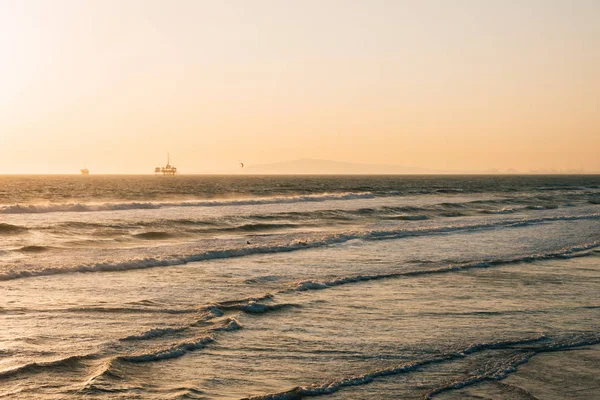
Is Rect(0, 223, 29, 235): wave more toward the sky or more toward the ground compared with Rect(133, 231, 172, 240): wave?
more toward the sky

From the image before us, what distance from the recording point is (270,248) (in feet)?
79.8

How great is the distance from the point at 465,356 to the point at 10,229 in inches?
1091

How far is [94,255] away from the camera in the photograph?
21.8 meters

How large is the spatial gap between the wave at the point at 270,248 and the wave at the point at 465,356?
37.3 feet

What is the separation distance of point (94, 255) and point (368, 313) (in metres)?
12.3

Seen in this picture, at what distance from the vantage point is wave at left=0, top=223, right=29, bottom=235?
101ft

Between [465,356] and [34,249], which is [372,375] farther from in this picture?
[34,249]

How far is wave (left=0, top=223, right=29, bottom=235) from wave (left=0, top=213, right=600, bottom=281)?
42.7ft

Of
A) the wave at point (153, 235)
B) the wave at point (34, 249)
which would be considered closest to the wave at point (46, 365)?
the wave at point (34, 249)

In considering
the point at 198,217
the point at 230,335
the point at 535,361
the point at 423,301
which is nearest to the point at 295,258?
the point at 423,301

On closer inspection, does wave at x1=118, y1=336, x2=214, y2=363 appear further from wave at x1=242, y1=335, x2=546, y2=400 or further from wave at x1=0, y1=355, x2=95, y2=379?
wave at x1=242, y1=335, x2=546, y2=400

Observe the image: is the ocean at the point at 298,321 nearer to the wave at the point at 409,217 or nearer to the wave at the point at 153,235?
the wave at the point at 153,235

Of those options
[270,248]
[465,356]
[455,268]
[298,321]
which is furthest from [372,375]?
[270,248]

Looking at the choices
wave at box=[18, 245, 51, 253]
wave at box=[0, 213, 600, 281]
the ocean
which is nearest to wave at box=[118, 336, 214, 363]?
the ocean
